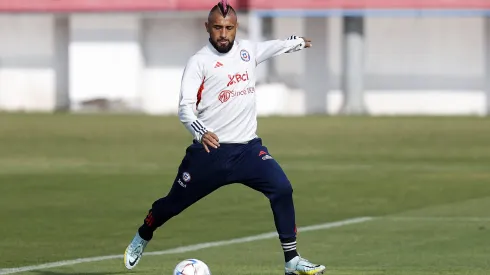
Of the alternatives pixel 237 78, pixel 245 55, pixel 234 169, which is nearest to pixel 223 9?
pixel 245 55

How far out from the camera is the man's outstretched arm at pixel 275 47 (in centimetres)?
1145

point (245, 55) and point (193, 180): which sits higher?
point (245, 55)

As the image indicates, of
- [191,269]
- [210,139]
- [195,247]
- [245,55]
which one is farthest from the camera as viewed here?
[195,247]

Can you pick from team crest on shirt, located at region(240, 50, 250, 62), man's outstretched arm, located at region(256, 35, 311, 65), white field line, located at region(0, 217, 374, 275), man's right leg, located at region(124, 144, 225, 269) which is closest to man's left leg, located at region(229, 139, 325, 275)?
man's right leg, located at region(124, 144, 225, 269)

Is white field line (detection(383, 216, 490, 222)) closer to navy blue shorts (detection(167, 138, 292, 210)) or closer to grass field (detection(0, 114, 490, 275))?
A: grass field (detection(0, 114, 490, 275))

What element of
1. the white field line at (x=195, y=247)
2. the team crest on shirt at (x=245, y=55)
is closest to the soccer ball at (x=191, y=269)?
the team crest on shirt at (x=245, y=55)

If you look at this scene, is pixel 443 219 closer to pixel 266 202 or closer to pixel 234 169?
pixel 266 202

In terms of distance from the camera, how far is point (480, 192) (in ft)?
67.1

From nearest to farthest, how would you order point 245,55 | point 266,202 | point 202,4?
point 245,55
point 266,202
point 202,4

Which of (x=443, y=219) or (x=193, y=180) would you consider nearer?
(x=193, y=180)

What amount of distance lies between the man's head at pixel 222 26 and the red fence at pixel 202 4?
1477 inches

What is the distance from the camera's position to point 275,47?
11562 mm

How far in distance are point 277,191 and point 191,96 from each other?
3.33 ft

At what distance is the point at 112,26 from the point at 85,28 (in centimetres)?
105
